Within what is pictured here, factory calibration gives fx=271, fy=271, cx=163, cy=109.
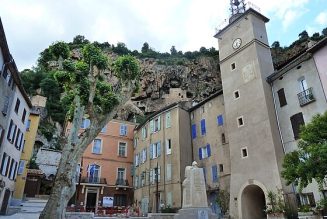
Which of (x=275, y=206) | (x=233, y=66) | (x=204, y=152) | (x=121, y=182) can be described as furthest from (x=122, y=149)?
(x=275, y=206)

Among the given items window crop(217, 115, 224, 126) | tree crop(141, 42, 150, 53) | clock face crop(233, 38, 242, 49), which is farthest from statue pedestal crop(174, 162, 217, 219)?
tree crop(141, 42, 150, 53)

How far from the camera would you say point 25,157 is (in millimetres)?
28391

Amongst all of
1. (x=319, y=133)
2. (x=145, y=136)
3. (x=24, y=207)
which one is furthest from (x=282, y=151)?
(x=24, y=207)

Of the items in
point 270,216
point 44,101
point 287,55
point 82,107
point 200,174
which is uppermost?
point 287,55

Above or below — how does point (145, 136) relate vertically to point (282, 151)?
above

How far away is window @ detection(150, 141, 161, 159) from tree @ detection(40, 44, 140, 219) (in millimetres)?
13121

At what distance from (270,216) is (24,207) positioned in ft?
67.2

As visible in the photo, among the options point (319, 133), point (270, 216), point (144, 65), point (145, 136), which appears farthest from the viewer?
point (144, 65)

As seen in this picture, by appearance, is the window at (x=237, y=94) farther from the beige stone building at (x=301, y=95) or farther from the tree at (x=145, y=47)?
the tree at (x=145, y=47)

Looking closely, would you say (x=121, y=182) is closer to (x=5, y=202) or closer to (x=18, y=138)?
(x=18, y=138)

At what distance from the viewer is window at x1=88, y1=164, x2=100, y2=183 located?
3334 centimetres

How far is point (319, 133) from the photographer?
12.5 m

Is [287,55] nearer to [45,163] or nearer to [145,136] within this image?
[145,136]

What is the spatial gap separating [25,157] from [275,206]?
79.6 feet
